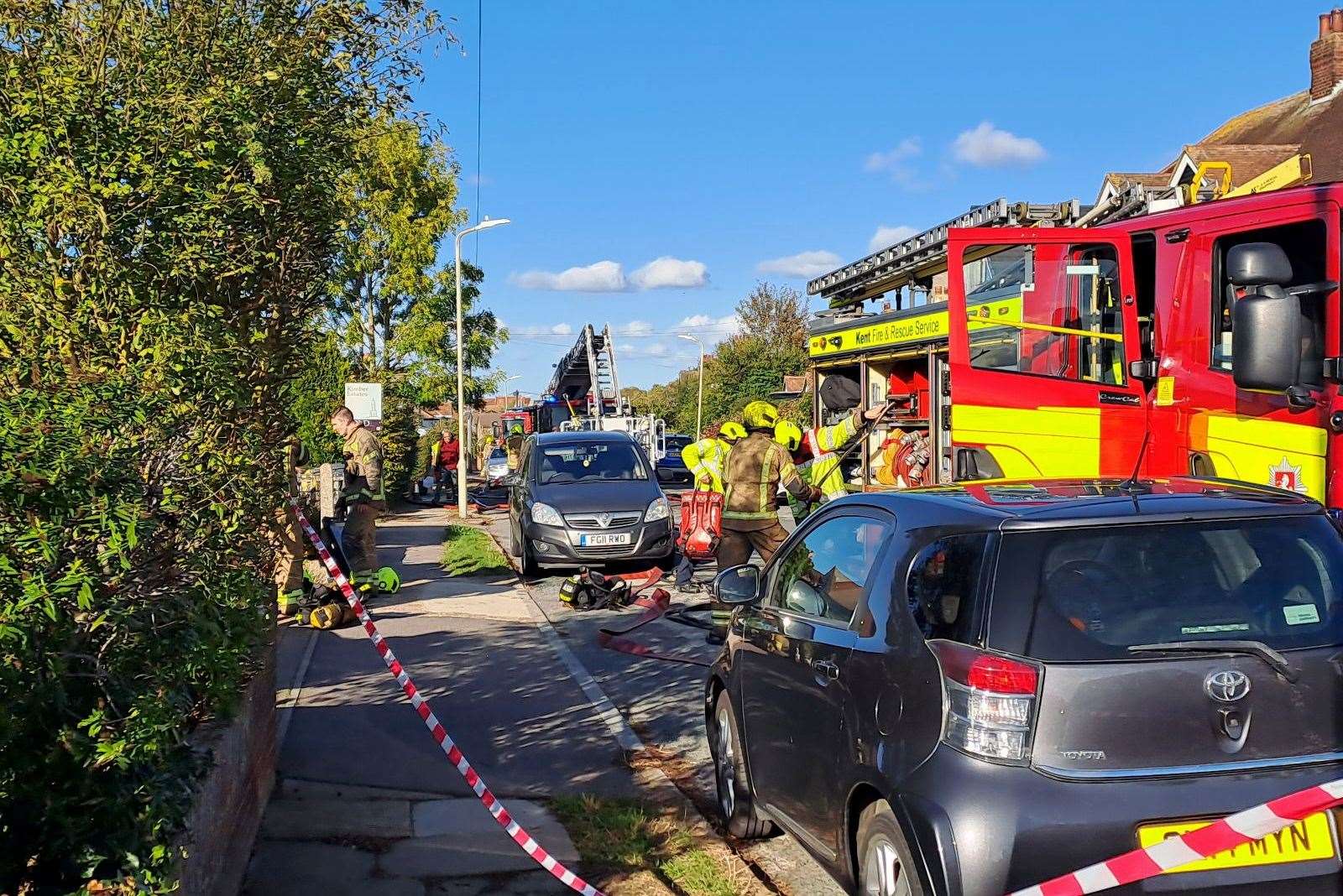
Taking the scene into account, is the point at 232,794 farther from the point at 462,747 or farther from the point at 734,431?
the point at 734,431

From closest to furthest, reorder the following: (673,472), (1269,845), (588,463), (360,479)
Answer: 1. (1269,845)
2. (360,479)
3. (588,463)
4. (673,472)

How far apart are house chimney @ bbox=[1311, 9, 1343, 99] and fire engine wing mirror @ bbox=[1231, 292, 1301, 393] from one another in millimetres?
25449

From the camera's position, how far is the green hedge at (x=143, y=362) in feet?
9.64

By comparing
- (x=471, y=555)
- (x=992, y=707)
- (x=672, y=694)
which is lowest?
(x=672, y=694)

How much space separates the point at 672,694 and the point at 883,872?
4.80 meters

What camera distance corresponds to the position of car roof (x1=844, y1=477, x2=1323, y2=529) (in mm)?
3729

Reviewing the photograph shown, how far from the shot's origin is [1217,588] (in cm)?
362

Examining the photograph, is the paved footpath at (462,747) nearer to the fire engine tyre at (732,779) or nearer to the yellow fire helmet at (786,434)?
the fire engine tyre at (732,779)

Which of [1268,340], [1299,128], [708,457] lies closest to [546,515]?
Result: [708,457]

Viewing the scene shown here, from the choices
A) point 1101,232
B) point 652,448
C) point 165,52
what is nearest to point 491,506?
point 652,448

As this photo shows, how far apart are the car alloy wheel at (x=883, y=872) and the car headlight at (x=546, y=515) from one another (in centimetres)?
1093

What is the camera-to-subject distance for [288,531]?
7215 mm

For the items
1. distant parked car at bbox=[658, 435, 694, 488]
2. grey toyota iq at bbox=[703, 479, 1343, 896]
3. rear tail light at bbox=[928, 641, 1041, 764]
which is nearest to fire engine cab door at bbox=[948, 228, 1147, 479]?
grey toyota iq at bbox=[703, 479, 1343, 896]

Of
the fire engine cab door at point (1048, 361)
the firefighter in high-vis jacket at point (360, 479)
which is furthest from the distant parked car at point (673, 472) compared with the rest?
the fire engine cab door at point (1048, 361)
